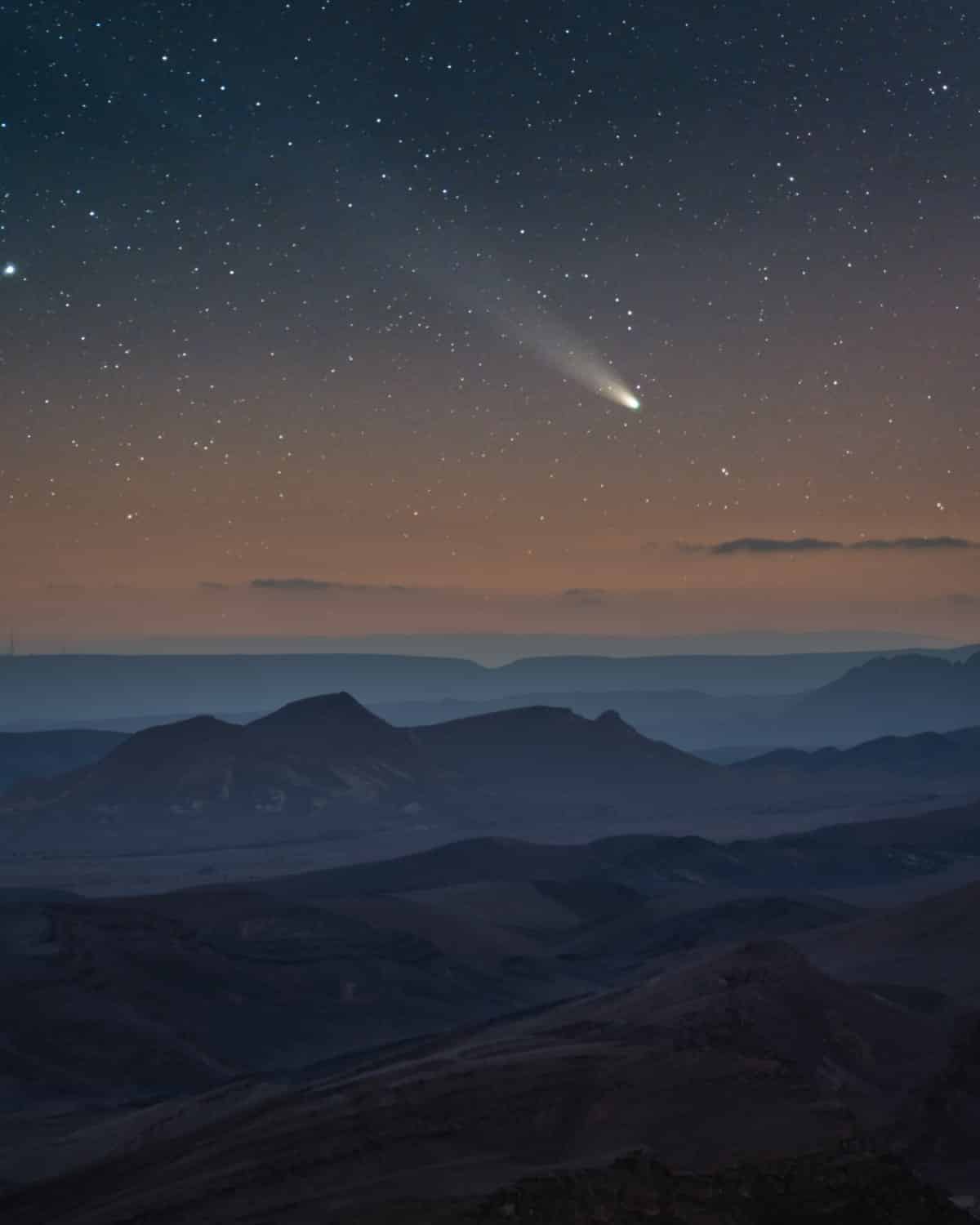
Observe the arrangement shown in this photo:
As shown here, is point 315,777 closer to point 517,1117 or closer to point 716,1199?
point 517,1117

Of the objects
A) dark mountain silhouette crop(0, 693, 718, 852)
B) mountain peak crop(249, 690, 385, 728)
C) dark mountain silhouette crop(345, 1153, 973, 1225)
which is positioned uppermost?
mountain peak crop(249, 690, 385, 728)

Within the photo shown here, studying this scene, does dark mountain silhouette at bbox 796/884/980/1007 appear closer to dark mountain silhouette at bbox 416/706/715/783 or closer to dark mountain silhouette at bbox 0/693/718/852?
dark mountain silhouette at bbox 0/693/718/852

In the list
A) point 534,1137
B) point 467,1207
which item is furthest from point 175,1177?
point 467,1207

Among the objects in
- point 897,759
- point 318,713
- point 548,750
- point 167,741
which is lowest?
point 897,759

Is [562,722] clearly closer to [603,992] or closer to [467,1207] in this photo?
[603,992]

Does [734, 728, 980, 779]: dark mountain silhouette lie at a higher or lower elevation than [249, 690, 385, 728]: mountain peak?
lower

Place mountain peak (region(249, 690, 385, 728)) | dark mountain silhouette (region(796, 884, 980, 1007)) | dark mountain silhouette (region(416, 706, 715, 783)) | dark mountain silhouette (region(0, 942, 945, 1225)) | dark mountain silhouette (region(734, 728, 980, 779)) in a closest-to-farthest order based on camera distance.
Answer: dark mountain silhouette (region(0, 942, 945, 1225)), dark mountain silhouette (region(796, 884, 980, 1007)), mountain peak (region(249, 690, 385, 728)), dark mountain silhouette (region(416, 706, 715, 783)), dark mountain silhouette (region(734, 728, 980, 779))

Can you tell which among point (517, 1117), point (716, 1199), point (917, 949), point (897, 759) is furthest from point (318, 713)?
point (716, 1199)

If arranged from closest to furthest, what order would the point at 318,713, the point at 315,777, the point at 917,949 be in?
the point at 917,949
the point at 315,777
the point at 318,713

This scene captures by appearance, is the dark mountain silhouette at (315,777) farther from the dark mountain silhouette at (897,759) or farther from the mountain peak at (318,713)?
the dark mountain silhouette at (897,759)

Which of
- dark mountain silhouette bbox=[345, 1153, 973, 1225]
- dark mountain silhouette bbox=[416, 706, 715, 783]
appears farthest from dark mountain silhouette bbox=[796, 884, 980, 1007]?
dark mountain silhouette bbox=[416, 706, 715, 783]

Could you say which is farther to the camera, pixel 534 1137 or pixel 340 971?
pixel 340 971
